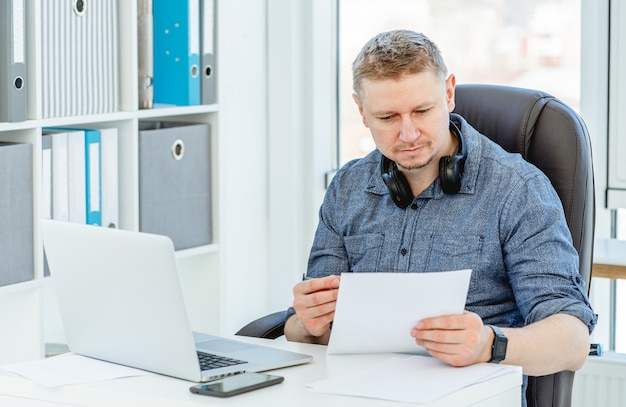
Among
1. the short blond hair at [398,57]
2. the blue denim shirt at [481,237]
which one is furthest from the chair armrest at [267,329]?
the short blond hair at [398,57]

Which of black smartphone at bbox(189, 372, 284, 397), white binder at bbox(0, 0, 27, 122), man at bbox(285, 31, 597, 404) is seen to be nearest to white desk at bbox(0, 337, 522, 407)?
black smartphone at bbox(189, 372, 284, 397)

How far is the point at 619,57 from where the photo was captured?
9.02 feet

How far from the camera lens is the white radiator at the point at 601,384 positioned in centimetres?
273

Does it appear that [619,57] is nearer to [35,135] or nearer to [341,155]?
[341,155]

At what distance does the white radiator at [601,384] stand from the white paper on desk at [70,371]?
1.51m

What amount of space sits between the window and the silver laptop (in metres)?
1.54

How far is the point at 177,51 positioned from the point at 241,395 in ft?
4.78

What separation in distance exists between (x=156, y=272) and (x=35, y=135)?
3.20 feet

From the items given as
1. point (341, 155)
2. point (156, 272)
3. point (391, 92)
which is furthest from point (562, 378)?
point (341, 155)

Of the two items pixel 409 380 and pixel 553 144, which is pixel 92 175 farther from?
pixel 409 380

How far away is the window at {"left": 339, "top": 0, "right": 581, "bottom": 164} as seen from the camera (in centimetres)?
289

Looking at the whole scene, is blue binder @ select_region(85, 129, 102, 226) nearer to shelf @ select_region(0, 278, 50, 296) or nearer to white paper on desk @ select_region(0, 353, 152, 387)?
shelf @ select_region(0, 278, 50, 296)

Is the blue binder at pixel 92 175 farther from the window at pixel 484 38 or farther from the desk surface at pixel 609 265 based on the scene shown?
the desk surface at pixel 609 265

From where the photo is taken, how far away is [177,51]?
272cm
